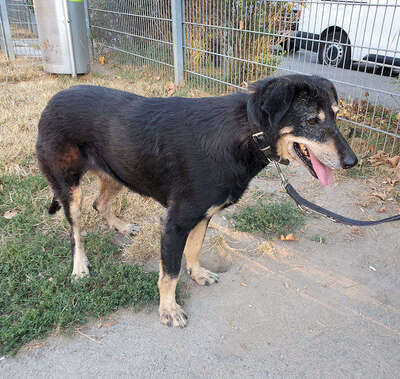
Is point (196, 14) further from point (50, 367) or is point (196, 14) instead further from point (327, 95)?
point (50, 367)

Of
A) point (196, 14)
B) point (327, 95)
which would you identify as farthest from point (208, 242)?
point (196, 14)

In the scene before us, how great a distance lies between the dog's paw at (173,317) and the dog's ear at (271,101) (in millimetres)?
1464

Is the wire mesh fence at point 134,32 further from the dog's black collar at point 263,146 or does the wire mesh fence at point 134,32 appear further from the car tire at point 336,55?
the dog's black collar at point 263,146

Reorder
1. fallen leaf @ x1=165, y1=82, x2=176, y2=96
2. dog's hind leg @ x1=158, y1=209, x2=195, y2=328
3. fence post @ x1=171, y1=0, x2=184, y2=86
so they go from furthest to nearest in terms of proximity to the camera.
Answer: fallen leaf @ x1=165, y1=82, x2=176, y2=96
fence post @ x1=171, y1=0, x2=184, y2=86
dog's hind leg @ x1=158, y1=209, x2=195, y2=328

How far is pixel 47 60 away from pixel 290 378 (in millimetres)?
8384

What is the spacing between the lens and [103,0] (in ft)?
29.6

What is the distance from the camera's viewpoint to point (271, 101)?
213 cm

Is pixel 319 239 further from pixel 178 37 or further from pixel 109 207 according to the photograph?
pixel 178 37

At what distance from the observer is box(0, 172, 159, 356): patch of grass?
2.52 metres

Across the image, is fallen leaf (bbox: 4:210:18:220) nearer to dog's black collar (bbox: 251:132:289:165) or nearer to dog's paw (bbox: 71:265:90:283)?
dog's paw (bbox: 71:265:90:283)

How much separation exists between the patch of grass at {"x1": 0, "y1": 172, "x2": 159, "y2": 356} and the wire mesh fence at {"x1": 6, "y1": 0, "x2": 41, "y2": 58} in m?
7.98

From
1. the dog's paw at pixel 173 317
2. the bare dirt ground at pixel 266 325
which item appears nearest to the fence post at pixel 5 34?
the bare dirt ground at pixel 266 325

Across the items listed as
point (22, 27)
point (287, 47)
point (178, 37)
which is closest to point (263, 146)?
point (287, 47)

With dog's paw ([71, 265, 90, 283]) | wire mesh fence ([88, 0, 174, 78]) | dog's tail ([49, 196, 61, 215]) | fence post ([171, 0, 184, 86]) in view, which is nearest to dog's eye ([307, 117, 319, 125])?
dog's paw ([71, 265, 90, 283])
